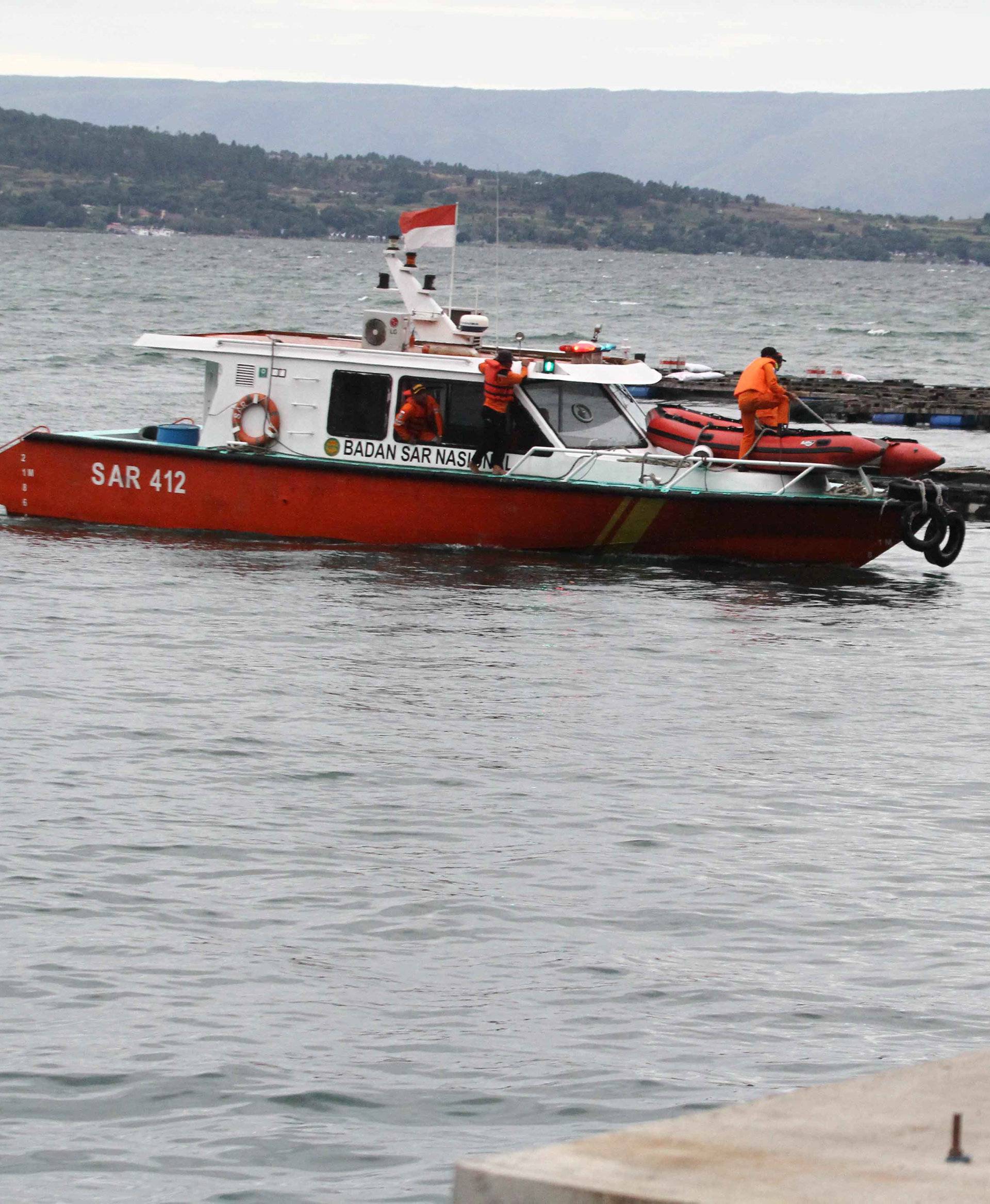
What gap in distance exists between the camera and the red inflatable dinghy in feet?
61.1

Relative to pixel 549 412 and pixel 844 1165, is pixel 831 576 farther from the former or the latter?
pixel 844 1165

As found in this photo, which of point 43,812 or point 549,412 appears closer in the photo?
point 43,812

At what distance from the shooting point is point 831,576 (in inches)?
740

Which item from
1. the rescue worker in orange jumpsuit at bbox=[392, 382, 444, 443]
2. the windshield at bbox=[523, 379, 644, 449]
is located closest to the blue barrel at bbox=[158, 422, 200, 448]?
the rescue worker in orange jumpsuit at bbox=[392, 382, 444, 443]

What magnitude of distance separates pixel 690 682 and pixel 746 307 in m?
87.4

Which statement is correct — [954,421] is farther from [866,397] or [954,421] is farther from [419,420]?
[419,420]

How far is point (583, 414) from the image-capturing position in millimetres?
18906

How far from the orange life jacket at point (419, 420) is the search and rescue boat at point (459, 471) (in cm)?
7

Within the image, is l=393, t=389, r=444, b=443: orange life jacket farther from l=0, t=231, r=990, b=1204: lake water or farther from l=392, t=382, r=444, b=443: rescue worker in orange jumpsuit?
l=0, t=231, r=990, b=1204: lake water

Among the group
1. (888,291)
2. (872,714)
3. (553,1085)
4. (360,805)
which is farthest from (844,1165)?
(888,291)

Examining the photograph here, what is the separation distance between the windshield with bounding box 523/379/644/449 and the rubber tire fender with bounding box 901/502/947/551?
2728mm

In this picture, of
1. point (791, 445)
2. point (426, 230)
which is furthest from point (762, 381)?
point (426, 230)

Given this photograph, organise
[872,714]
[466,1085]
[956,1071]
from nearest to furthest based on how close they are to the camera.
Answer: [956,1071]
[466,1085]
[872,714]

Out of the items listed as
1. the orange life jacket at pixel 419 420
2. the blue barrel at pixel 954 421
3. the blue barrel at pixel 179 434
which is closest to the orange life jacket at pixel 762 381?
the orange life jacket at pixel 419 420
